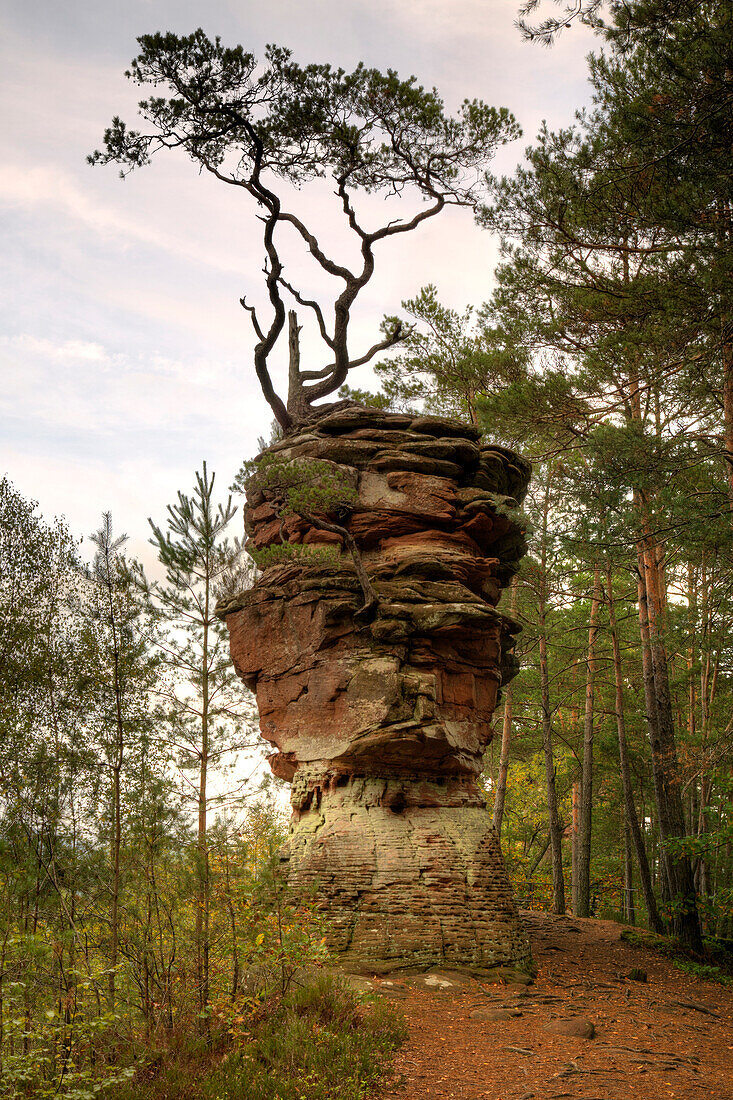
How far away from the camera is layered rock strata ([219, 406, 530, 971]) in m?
10.7

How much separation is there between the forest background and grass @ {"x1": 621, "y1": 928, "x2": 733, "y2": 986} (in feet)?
1.26

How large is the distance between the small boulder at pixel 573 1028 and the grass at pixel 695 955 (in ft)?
18.4

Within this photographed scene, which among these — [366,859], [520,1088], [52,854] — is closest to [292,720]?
[366,859]

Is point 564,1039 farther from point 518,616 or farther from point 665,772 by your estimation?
point 518,616

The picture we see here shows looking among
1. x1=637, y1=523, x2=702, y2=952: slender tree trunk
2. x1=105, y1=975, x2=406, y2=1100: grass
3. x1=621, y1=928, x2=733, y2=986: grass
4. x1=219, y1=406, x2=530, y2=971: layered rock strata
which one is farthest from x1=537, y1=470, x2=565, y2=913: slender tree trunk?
x1=105, y1=975, x2=406, y2=1100: grass

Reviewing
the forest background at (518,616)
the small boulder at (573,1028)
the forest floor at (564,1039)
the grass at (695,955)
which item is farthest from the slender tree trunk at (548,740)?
the small boulder at (573,1028)

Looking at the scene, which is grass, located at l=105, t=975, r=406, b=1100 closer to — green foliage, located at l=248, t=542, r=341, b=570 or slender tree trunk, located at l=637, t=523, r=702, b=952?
green foliage, located at l=248, t=542, r=341, b=570

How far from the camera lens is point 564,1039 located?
8.08 metres

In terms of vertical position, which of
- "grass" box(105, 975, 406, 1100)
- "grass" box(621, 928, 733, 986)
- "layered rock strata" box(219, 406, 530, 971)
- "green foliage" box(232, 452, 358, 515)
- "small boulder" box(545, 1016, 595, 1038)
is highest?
"green foliage" box(232, 452, 358, 515)

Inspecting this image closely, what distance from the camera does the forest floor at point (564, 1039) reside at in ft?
21.9

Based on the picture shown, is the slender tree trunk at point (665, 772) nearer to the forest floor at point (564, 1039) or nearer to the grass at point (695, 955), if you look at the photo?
the grass at point (695, 955)

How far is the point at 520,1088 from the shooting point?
260 inches

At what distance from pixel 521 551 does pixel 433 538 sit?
2256 mm

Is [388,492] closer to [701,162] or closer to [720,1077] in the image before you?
[701,162]
